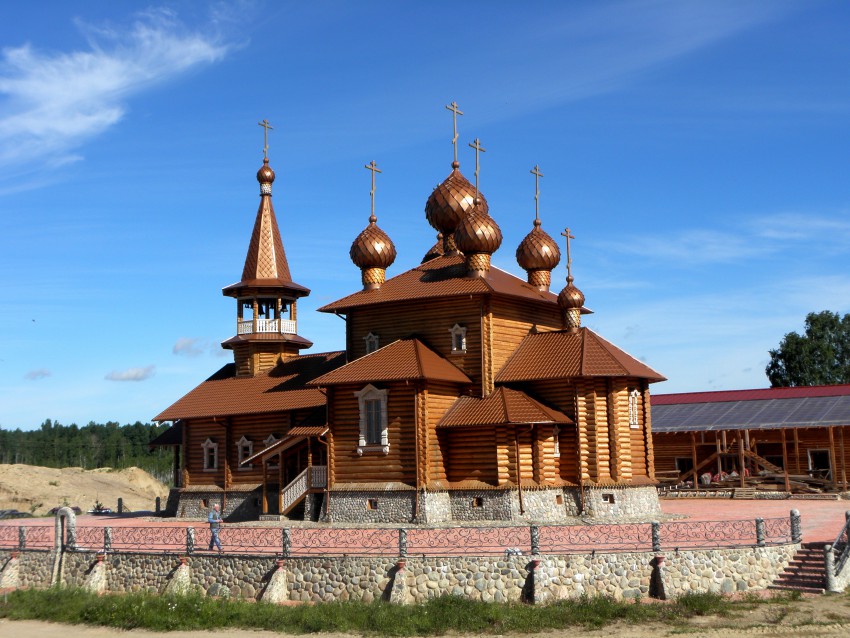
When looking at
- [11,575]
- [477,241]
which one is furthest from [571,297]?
[11,575]

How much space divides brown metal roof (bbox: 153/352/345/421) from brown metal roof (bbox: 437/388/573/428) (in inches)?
225

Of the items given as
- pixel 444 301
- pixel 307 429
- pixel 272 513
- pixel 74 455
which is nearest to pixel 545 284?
pixel 444 301

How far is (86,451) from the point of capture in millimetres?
106625

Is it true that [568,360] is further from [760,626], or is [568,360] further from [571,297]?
[760,626]

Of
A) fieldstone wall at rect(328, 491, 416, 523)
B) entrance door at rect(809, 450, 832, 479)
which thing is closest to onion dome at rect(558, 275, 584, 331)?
fieldstone wall at rect(328, 491, 416, 523)

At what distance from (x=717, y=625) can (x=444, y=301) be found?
13.8m

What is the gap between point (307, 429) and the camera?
1172 inches

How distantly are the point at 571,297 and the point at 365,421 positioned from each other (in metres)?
7.36

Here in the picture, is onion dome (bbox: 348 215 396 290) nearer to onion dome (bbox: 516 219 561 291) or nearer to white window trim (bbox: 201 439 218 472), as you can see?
onion dome (bbox: 516 219 561 291)

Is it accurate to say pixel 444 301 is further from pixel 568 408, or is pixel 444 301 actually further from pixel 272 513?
pixel 272 513

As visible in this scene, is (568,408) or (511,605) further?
(568,408)

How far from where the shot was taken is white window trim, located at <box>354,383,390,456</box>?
27.6 meters

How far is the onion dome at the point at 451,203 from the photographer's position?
33250 mm

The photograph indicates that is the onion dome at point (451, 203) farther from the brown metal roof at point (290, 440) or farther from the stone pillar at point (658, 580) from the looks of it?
the stone pillar at point (658, 580)
